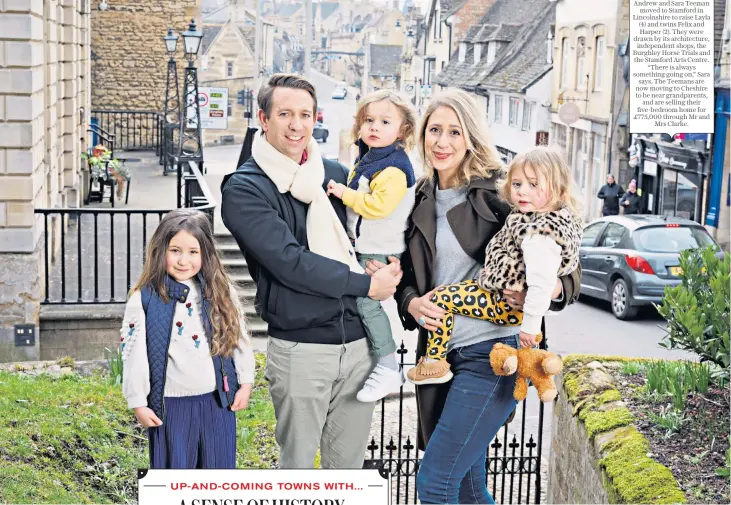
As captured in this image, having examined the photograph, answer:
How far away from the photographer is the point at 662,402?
458 cm

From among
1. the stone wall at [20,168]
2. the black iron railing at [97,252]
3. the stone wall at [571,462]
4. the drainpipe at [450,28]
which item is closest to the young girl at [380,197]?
the stone wall at [571,462]

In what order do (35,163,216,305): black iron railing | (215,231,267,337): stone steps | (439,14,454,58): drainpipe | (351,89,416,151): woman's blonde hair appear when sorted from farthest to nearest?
1. (439,14,454,58): drainpipe
2. (215,231,267,337): stone steps
3. (35,163,216,305): black iron railing
4. (351,89,416,151): woman's blonde hair

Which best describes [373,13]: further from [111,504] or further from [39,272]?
[111,504]

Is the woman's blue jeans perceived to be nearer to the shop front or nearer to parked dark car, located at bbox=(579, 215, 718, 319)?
parked dark car, located at bbox=(579, 215, 718, 319)

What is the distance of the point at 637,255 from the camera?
10570 millimetres

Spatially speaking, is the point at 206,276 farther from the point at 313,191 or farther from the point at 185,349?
the point at 313,191

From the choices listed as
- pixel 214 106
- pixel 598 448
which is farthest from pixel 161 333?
pixel 214 106

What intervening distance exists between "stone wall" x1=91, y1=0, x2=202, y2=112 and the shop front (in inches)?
342

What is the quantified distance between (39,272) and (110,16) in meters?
12.9

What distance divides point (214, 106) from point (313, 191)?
1027cm

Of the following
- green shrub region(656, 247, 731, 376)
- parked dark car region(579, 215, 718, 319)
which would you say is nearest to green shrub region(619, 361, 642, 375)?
green shrub region(656, 247, 731, 376)

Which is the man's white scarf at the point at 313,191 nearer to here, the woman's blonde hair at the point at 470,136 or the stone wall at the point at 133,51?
the woman's blonde hair at the point at 470,136

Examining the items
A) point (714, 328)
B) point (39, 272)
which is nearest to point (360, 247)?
point (714, 328)

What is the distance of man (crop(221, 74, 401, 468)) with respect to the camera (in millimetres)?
2854
